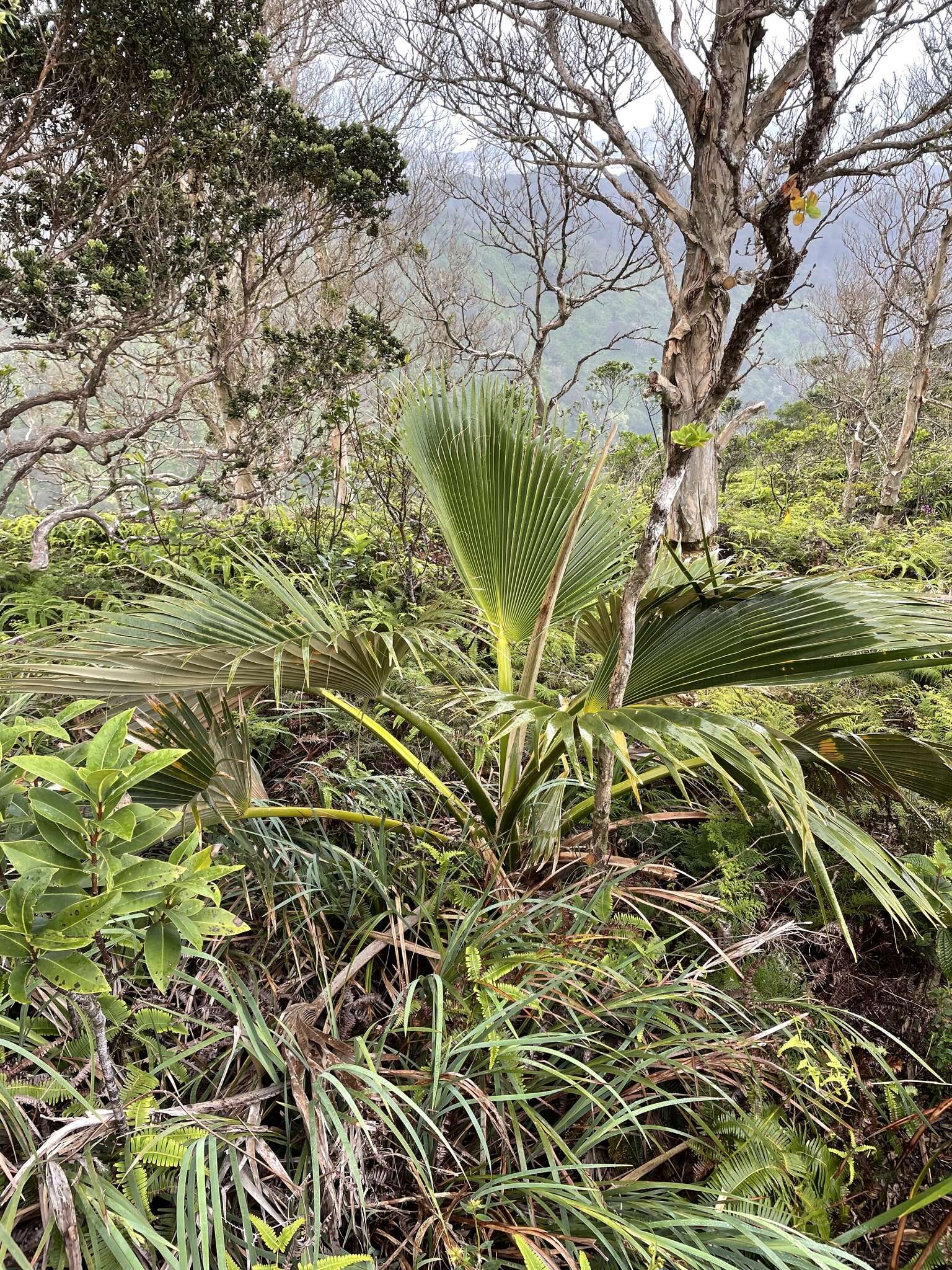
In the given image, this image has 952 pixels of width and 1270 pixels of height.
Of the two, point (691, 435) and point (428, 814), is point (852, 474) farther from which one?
point (691, 435)

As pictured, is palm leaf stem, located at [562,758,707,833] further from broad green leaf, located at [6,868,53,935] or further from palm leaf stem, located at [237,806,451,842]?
broad green leaf, located at [6,868,53,935]

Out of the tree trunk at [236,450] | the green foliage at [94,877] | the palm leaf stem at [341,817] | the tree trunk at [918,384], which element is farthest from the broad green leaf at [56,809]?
the tree trunk at [918,384]

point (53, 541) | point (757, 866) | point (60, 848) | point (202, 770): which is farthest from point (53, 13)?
point (757, 866)

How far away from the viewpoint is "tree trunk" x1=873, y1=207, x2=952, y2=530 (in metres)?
5.69

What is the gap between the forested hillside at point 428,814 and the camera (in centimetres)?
104

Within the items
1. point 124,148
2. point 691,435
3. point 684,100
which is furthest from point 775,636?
point 684,100

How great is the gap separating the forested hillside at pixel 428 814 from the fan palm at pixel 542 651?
0.04 feet

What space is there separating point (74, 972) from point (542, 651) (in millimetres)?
1319

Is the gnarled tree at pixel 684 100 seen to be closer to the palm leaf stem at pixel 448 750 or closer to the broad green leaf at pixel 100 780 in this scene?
the palm leaf stem at pixel 448 750

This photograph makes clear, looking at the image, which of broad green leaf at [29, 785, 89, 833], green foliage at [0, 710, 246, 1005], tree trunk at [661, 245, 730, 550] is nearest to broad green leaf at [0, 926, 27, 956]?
green foliage at [0, 710, 246, 1005]

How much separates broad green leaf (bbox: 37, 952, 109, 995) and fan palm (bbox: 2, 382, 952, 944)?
63 cm

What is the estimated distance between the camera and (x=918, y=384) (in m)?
5.98

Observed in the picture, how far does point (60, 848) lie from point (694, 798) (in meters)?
2.09

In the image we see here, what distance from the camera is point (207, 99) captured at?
3.23m
